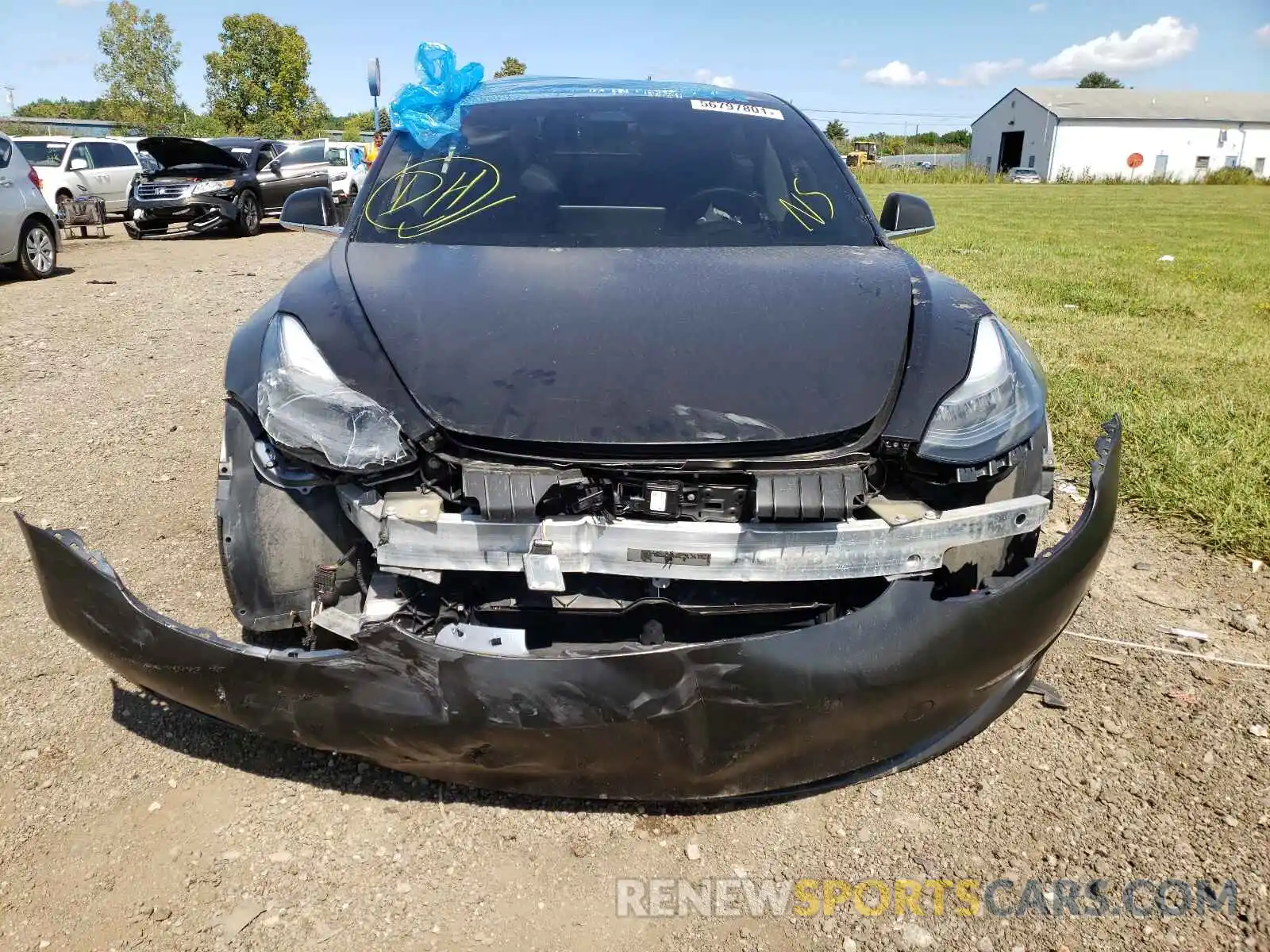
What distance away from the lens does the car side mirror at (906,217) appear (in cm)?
349

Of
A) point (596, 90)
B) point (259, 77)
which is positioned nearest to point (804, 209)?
point (596, 90)

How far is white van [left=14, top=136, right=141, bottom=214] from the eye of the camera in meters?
14.6

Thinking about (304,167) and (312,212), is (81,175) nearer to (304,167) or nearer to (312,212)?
(304,167)

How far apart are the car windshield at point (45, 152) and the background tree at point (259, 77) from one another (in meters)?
37.7

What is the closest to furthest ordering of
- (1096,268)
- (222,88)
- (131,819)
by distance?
(131,819) → (1096,268) → (222,88)

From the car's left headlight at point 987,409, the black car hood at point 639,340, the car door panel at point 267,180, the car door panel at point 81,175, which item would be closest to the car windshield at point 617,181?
the black car hood at point 639,340

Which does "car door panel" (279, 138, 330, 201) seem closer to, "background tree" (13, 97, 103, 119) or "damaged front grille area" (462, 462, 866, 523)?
"damaged front grille area" (462, 462, 866, 523)

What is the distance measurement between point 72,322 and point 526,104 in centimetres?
582

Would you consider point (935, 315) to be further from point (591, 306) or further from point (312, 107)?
point (312, 107)

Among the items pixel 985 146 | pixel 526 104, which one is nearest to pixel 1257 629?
pixel 526 104

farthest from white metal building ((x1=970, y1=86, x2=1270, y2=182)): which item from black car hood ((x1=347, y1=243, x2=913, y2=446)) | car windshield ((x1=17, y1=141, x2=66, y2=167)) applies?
black car hood ((x1=347, y1=243, x2=913, y2=446))

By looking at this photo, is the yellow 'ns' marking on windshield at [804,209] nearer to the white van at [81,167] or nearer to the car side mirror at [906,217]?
the car side mirror at [906,217]

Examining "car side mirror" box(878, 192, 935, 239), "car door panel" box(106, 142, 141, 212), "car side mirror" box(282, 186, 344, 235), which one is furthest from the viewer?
"car door panel" box(106, 142, 141, 212)

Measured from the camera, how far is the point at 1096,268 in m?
11.2
